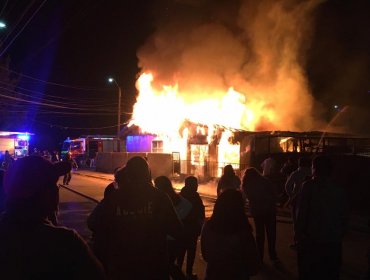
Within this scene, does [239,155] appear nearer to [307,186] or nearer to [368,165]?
[368,165]

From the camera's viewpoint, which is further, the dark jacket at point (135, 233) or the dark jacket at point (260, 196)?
the dark jacket at point (260, 196)

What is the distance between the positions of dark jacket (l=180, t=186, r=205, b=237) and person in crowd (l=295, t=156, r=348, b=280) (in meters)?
1.78

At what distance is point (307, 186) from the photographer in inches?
188

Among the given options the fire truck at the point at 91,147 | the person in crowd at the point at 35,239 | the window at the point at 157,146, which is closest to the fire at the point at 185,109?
the window at the point at 157,146

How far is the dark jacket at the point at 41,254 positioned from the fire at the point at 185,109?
79.7 feet

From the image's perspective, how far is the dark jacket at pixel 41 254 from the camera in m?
1.78

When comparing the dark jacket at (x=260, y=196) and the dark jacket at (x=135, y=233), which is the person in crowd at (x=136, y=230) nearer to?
the dark jacket at (x=135, y=233)

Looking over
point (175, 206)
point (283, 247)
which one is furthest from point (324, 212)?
point (283, 247)

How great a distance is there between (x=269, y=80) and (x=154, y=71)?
8.36 meters

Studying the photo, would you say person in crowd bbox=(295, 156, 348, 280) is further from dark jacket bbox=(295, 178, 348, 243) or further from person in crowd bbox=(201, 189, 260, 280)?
person in crowd bbox=(201, 189, 260, 280)

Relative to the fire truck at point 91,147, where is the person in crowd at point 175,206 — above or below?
below

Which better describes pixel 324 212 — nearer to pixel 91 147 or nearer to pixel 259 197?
pixel 259 197

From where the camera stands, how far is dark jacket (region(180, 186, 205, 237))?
6.06 meters

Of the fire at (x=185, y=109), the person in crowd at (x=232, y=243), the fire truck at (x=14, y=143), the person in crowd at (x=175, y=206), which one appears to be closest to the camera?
the person in crowd at (x=232, y=243)
